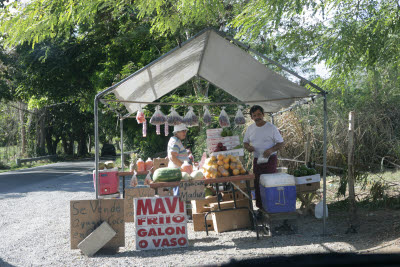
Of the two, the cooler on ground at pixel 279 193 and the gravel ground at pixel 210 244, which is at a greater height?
the cooler on ground at pixel 279 193

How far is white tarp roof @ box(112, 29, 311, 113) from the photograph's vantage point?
629 cm

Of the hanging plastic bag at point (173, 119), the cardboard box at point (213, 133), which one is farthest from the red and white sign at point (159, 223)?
the cardboard box at point (213, 133)

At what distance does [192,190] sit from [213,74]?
2.77 meters

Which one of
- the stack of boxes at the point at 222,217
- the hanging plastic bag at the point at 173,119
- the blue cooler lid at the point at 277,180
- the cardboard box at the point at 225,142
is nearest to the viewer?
the blue cooler lid at the point at 277,180

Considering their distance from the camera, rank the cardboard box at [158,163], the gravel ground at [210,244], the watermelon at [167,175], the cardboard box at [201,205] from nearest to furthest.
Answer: the gravel ground at [210,244] < the watermelon at [167,175] < the cardboard box at [201,205] < the cardboard box at [158,163]

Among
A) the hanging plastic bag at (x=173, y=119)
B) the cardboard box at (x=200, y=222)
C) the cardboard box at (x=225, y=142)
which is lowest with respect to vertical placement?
the cardboard box at (x=200, y=222)

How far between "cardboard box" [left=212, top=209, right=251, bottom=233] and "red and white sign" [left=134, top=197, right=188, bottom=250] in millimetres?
956

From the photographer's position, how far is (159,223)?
231 inches

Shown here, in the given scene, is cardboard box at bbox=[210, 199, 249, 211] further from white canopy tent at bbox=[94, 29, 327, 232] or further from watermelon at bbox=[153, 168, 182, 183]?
white canopy tent at bbox=[94, 29, 327, 232]

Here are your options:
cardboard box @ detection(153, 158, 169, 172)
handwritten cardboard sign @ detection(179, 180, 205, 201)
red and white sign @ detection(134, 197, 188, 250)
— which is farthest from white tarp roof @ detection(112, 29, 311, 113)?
red and white sign @ detection(134, 197, 188, 250)

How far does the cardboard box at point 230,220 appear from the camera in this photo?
6.69 m

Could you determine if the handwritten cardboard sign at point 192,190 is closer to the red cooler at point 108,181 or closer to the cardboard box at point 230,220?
the cardboard box at point 230,220

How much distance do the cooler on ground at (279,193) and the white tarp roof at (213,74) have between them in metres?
1.34

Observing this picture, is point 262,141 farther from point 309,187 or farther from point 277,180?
point 309,187
